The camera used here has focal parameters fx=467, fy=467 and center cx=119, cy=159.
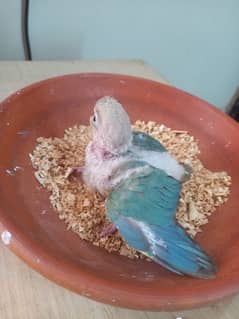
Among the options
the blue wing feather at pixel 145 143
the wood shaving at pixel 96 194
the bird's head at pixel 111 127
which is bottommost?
the wood shaving at pixel 96 194

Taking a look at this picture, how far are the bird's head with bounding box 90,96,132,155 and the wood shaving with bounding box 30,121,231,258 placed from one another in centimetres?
6

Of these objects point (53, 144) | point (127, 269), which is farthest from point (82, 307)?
point (53, 144)

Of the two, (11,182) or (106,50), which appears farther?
(106,50)

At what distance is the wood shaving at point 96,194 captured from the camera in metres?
0.42

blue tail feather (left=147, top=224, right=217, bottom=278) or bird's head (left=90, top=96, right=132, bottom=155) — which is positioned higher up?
bird's head (left=90, top=96, right=132, bottom=155)

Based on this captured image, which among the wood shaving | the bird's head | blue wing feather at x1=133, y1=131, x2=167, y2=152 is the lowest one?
the wood shaving

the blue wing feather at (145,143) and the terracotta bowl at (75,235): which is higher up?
the blue wing feather at (145,143)

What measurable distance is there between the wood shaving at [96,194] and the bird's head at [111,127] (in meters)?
0.06

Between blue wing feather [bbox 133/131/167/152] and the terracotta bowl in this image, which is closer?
the terracotta bowl

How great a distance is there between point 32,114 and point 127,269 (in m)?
0.20

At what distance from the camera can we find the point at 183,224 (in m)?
0.44

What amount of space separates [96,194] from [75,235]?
59 millimetres

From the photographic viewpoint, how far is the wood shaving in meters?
0.42

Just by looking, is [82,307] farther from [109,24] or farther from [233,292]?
[109,24]
